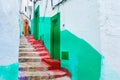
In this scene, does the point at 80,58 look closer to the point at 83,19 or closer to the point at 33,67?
the point at 83,19

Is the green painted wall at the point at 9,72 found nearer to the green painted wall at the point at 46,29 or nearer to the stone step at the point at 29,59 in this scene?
the stone step at the point at 29,59

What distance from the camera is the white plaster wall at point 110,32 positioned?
485 cm

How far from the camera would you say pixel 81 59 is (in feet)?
19.0

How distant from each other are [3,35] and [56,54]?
521 cm

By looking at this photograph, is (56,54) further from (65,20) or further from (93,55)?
(93,55)

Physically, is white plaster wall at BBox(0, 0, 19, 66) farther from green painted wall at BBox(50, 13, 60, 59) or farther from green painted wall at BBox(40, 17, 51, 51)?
green painted wall at BBox(40, 17, 51, 51)

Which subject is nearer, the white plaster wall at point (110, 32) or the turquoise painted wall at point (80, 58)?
the white plaster wall at point (110, 32)

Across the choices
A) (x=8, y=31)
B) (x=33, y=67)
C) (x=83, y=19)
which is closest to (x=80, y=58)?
(x=83, y=19)

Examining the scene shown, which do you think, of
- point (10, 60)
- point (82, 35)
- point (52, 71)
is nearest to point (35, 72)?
point (52, 71)

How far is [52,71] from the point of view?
25.5 ft

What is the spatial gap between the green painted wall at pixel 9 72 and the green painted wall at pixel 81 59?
5.92ft

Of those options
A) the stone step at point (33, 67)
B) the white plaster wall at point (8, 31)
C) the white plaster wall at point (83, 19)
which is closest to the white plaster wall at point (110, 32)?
the white plaster wall at point (83, 19)

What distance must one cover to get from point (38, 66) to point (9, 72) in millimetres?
4182

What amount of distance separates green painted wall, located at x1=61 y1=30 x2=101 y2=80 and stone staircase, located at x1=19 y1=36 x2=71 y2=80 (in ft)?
1.48
